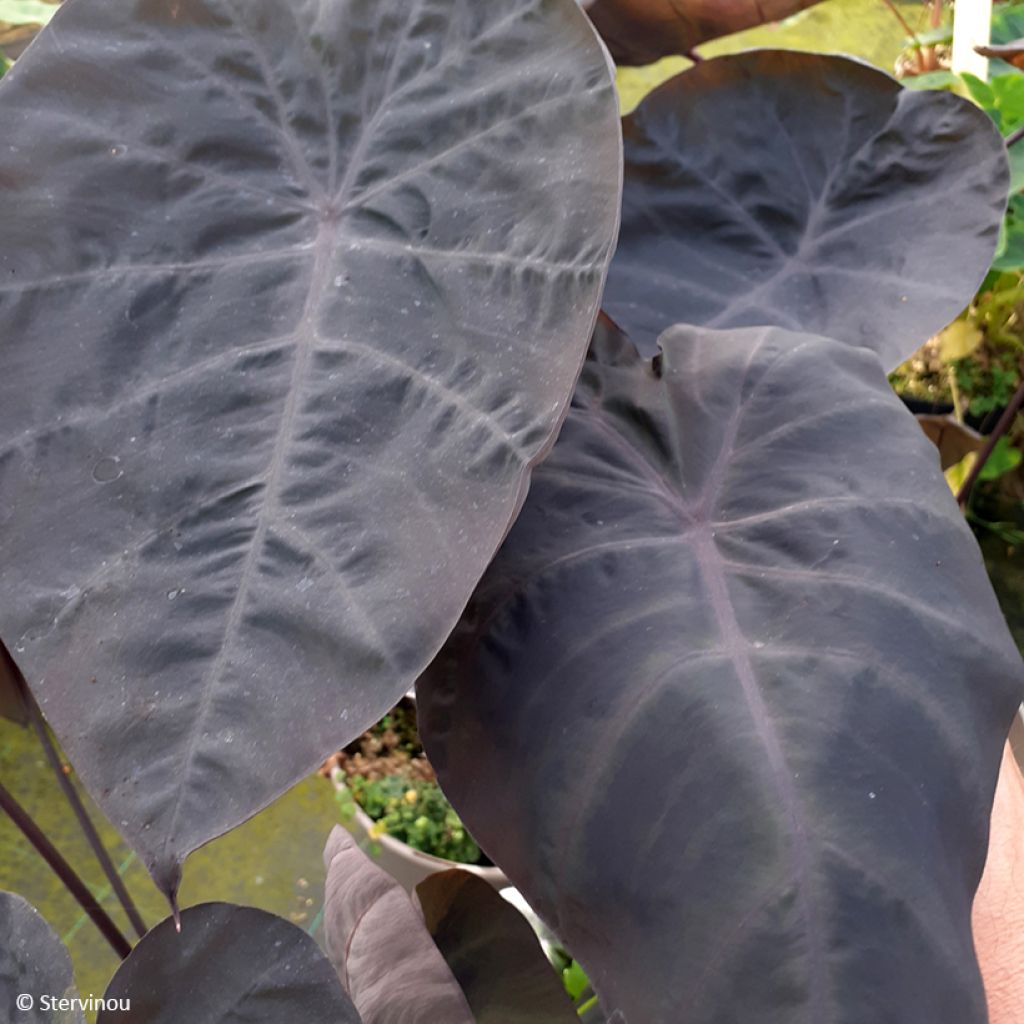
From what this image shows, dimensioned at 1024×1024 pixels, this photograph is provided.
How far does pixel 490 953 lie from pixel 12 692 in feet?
1.24

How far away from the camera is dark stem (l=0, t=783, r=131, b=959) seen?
2.26 ft

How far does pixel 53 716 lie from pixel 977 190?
27.0 inches

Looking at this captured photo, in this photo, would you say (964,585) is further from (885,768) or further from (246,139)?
(246,139)

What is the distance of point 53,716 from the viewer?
0.36 m

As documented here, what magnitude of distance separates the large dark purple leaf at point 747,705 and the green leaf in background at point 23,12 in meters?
0.79

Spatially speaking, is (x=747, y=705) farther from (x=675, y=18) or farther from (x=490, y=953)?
(x=675, y=18)

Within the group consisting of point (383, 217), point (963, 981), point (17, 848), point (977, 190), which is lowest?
point (17, 848)

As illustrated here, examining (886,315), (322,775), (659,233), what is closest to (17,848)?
(322,775)

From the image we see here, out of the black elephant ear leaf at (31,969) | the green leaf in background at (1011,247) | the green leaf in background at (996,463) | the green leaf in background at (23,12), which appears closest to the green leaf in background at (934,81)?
the green leaf in background at (1011,247)

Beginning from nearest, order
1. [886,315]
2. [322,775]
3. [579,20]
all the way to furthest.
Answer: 1. [579,20]
2. [886,315]
3. [322,775]

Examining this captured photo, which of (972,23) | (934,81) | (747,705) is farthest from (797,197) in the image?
(934,81)

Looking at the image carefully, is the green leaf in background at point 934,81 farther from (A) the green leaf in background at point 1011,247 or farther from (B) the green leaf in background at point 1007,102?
(A) the green leaf in background at point 1011,247

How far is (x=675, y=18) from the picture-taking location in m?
0.80

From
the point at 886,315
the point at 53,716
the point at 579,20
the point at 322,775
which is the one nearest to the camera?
the point at 53,716
